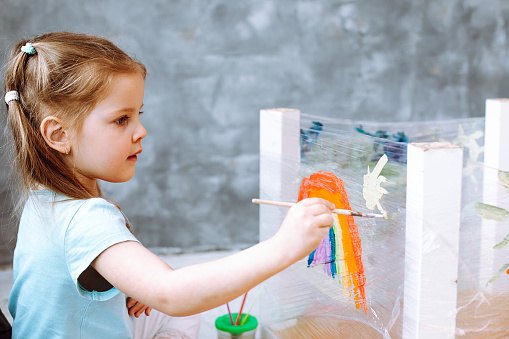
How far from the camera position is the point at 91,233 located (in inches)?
29.4

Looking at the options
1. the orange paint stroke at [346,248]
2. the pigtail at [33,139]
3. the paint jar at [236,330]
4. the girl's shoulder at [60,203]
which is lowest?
the paint jar at [236,330]

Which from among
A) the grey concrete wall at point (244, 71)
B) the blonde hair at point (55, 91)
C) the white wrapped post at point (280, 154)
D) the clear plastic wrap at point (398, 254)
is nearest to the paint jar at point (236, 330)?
the clear plastic wrap at point (398, 254)

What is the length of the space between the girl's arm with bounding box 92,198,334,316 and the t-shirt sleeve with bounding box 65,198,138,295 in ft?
0.22

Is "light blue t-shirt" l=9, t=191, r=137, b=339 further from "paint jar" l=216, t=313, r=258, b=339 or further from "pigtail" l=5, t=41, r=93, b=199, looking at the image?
"paint jar" l=216, t=313, r=258, b=339

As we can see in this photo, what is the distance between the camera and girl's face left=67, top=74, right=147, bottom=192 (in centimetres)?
83

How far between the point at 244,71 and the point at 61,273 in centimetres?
150

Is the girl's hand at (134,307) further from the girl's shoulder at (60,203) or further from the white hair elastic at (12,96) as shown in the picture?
the white hair elastic at (12,96)

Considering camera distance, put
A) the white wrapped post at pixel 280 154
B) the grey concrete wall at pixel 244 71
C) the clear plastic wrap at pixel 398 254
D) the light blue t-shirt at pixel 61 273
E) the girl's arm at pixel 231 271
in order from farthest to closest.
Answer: the grey concrete wall at pixel 244 71
the white wrapped post at pixel 280 154
the clear plastic wrap at pixel 398 254
the light blue t-shirt at pixel 61 273
the girl's arm at pixel 231 271

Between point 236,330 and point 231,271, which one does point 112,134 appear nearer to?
point 231,271

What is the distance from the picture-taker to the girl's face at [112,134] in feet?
2.73

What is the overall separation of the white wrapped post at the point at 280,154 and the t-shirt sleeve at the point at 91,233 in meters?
0.55

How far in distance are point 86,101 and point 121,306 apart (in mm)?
339

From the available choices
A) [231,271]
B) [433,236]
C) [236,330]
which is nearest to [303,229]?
[231,271]

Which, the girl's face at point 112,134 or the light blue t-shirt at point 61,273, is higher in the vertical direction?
the girl's face at point 112,134
